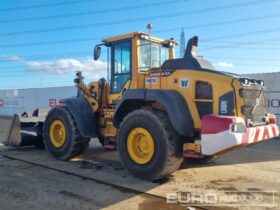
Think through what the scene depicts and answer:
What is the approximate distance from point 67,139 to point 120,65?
207 cm

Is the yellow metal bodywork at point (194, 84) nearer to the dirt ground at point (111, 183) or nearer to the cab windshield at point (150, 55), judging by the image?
the cab windshield at point (150, 55)

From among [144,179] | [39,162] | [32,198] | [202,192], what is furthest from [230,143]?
[39,162]

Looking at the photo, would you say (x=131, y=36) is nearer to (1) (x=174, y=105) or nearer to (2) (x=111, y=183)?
(1) (x=174, y=105)

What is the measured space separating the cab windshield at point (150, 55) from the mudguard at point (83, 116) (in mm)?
1686

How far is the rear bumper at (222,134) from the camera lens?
5.16 m

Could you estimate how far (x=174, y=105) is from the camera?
5.80m

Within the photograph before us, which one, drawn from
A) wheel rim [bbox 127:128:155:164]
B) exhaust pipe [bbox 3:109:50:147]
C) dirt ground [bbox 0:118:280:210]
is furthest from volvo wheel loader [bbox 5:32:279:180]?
exhaust pipe [bbox 3:109:50:147]

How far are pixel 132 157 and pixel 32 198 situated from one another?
1965 mm

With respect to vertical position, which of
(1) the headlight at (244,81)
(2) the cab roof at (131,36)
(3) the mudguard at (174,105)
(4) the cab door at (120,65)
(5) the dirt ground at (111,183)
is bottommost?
(5) the dirt ground at (111,183)

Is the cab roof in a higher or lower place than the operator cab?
higher

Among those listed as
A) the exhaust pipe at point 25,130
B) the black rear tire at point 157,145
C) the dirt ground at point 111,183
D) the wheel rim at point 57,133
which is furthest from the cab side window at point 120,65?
the exhaust pipe at point 25,130

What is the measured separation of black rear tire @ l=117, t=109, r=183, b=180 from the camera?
577cm

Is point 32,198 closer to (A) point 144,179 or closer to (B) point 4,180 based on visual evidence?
(B) point 4,180

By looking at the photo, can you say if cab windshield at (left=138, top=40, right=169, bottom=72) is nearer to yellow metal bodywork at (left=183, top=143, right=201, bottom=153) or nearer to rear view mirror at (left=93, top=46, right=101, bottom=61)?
rear view mirror at (left=93, top=46, right=101, bottom=61)
